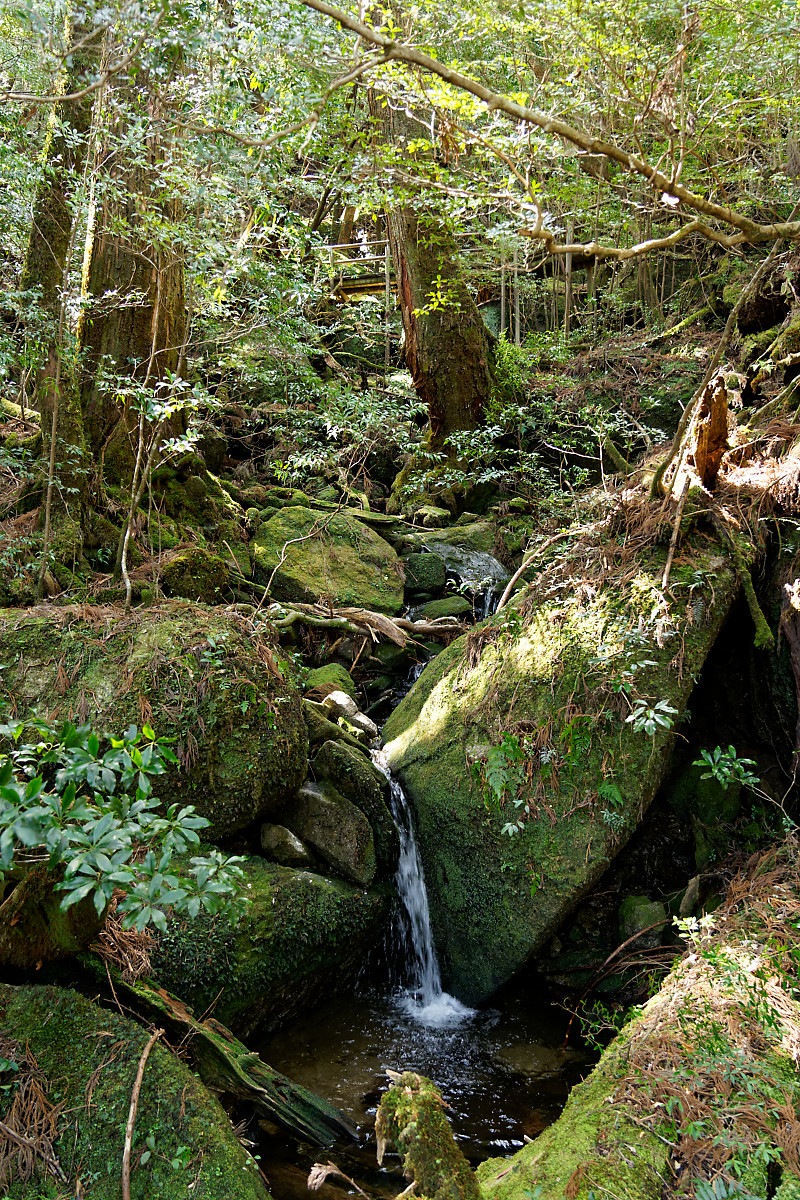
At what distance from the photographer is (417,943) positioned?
16.8 ft

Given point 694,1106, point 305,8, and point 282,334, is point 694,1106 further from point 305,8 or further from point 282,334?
point 282,334

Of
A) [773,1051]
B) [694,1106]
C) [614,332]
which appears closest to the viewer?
[694,1106]

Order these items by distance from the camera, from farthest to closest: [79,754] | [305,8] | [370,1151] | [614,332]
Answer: [614,332] → [305,8] → [370,1151] → [79,754]

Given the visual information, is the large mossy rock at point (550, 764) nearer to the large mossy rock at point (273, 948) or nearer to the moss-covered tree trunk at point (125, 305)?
the large mossy rock at point (273, 948)

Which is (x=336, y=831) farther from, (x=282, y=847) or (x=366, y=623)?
(x=366, y=623)

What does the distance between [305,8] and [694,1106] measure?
20.0 feet

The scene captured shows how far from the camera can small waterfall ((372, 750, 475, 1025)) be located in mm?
4844

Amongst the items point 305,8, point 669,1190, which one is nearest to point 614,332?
point 305,8

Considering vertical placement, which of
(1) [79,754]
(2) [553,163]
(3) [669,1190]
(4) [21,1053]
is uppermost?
(2) [553,163]

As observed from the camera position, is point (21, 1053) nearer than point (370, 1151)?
Yes

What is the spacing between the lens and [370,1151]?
3.56 m

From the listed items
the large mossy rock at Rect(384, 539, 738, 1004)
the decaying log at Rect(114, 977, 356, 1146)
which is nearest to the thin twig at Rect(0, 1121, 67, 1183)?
the decaying log at Rect(114, 977, 356, 1146)

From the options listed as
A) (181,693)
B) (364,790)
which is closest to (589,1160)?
(364,790)

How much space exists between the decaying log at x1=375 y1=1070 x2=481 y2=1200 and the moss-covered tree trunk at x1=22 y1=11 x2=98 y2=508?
15.9 ft
